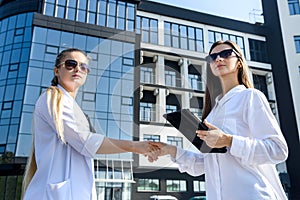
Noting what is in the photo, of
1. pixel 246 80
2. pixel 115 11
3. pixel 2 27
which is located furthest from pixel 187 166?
pixel 2 27

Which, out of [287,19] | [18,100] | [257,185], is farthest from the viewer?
[287,19]

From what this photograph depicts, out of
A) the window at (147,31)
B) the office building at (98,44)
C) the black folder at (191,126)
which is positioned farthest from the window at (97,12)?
the black folder at (191,126)

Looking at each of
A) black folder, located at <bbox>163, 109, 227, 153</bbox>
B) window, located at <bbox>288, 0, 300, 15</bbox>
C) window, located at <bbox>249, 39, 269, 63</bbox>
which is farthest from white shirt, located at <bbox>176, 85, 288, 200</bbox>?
window, located at <bbox>288, 0, 300, 15</bbox>

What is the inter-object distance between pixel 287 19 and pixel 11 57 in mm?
20911

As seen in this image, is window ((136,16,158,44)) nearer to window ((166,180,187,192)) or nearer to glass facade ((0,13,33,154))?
glass facade ((0,13,33,154))

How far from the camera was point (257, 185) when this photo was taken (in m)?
1.30

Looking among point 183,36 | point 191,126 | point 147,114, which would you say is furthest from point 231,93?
point 183,36

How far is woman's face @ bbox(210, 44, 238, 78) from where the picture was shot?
1630 millimetres

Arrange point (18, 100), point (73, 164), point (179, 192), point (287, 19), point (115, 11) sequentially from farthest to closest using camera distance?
point (287, 19), point (115, 11), point (179, 192), point (18, 100), point (73, 164)

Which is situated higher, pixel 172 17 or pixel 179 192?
pixel 172 17

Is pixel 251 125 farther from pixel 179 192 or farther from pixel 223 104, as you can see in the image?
pixel 179 192

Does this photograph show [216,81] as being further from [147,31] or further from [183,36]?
[183,36]

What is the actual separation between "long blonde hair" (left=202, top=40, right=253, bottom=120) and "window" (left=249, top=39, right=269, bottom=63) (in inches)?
902

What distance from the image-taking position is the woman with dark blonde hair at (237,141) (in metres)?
1.28
